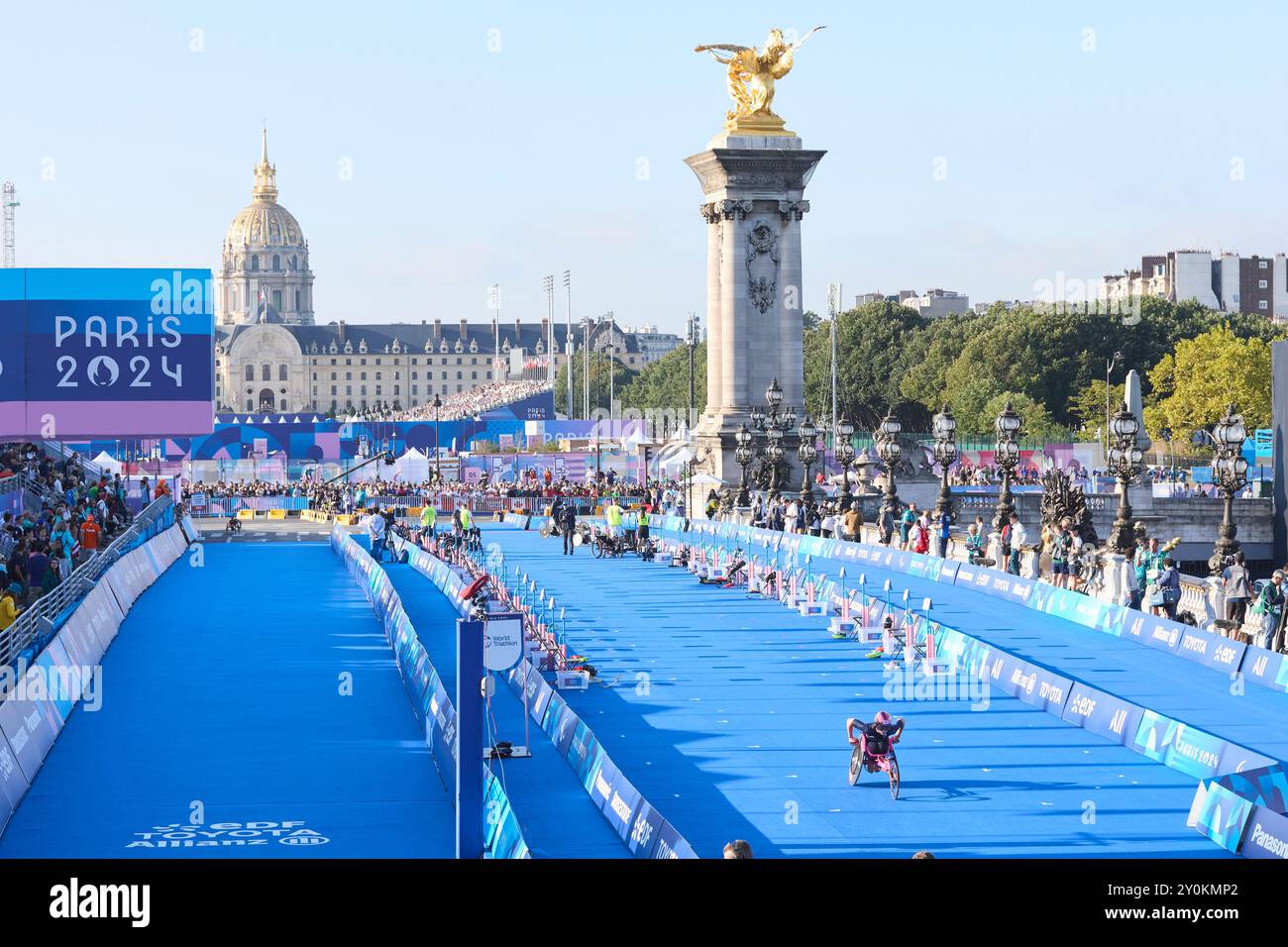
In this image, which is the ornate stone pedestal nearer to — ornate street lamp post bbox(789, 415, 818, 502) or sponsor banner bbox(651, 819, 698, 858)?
ornate street lamp post bbox(789, 415, 818, 502)

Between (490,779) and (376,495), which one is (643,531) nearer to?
(376,495)

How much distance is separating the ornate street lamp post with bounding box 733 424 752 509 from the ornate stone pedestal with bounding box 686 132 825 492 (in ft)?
16.3

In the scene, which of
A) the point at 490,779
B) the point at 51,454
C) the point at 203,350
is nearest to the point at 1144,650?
the point at 490,779

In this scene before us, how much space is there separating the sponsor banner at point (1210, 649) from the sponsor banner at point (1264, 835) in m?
10.9

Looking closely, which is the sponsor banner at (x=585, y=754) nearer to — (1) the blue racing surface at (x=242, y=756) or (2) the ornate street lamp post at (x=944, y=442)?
(1) the blue racing surface at (x=242, y=756)

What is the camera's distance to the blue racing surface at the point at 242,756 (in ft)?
60.1

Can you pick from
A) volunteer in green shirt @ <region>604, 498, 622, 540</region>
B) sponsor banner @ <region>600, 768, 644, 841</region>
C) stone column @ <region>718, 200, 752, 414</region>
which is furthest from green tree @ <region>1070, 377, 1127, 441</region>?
sponsor banner @ <region>600, 768, 644, 841</region>

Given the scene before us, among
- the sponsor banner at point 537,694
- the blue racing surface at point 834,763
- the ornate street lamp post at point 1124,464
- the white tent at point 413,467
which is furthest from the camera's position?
the white tent at point 413,467

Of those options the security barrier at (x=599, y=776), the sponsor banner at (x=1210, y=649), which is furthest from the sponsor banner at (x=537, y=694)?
the sponsor banner at (x=1210, y=649)

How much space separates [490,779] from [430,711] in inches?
187

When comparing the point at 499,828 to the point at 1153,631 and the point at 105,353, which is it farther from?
the point at 105,353

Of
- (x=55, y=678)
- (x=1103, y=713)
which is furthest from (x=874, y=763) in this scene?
(x=55, y=678)

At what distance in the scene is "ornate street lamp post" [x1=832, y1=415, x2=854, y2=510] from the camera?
180ft

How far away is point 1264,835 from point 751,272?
5194 centimetres
